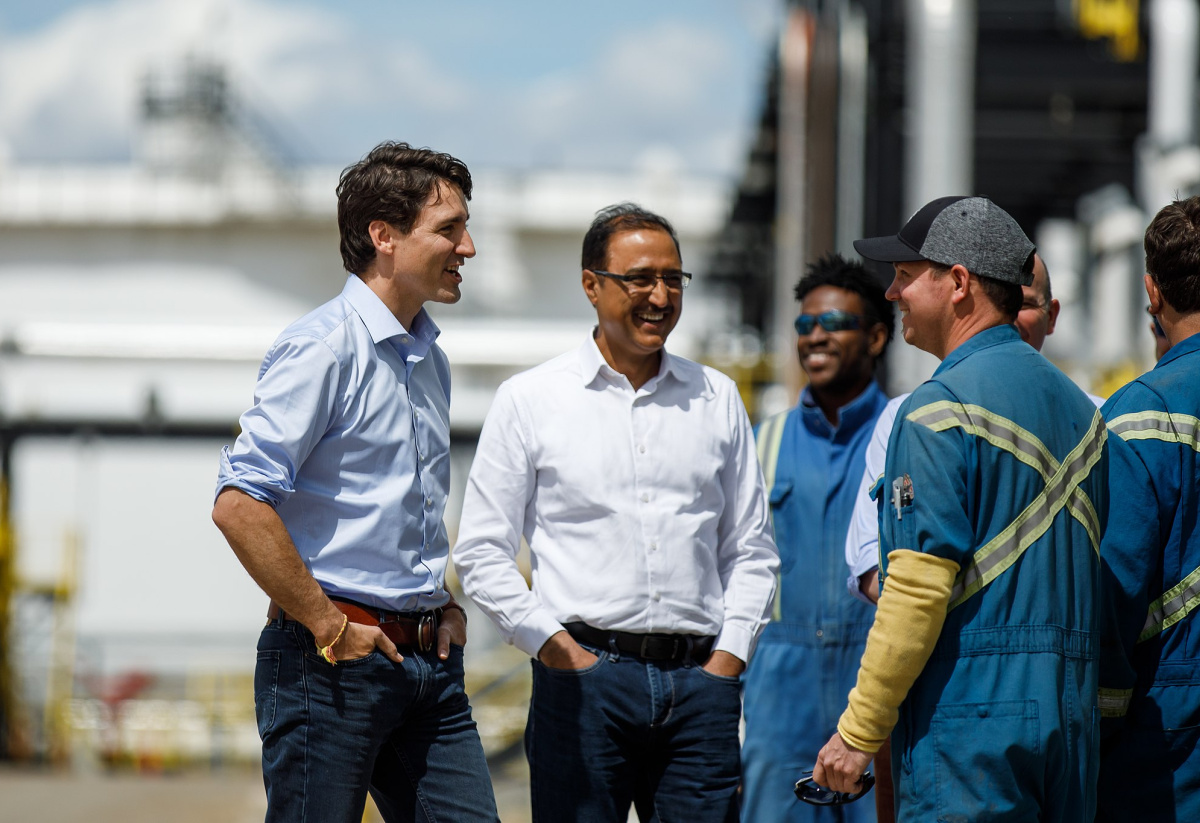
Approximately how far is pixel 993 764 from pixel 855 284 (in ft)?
7.50

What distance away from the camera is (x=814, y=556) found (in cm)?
449

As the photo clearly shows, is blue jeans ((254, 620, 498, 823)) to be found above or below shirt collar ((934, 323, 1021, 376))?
below

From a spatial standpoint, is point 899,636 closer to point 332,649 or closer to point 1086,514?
point 1086,514

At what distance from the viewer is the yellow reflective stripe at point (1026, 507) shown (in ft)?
9.34

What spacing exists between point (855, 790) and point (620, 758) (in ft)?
2.47

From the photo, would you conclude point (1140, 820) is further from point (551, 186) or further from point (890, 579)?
point (551, 186)

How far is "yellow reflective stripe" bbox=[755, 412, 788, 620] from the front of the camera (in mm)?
4539

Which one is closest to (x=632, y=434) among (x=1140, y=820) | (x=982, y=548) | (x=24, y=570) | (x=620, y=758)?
(x=620, y=758)

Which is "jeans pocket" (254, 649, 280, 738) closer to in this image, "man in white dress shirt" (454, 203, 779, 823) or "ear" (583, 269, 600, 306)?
"man in white dress shirt" (454, 203, 779, 823)

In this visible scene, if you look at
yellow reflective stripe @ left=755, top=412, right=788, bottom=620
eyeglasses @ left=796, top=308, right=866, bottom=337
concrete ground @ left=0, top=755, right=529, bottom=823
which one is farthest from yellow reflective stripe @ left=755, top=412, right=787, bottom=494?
concrete ground @ left=0, top=755, right=529, bottom=823

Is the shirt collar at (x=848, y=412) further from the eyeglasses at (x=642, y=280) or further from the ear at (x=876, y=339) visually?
the eyeglasses at (x=642, y=280)

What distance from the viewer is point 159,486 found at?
93.5ft

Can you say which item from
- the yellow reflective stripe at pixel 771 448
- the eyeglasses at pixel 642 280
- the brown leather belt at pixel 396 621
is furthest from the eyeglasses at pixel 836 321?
the brown leather belt at pixel 396 621

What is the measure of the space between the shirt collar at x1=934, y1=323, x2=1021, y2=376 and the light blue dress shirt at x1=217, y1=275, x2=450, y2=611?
4.13 ft
